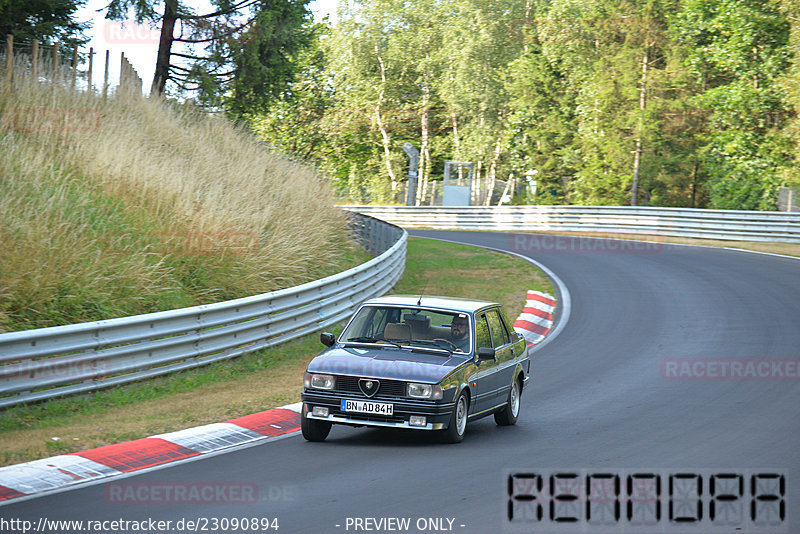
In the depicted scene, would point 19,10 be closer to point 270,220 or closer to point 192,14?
point 192,14

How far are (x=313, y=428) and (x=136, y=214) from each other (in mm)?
7844

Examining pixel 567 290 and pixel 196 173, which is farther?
pixel 567 290

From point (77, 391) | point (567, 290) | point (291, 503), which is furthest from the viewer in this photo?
point (567, 290)

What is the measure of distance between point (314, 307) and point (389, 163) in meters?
49.6

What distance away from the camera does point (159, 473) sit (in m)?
7.77

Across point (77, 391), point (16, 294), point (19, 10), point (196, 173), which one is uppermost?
point (19, 10)

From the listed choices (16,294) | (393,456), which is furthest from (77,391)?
(393,456)

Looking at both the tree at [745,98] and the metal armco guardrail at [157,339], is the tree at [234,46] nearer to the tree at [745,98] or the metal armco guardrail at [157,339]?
the metal armco guardrail at [157,339]

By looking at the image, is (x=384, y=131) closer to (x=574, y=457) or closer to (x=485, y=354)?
(x=485, y=354)

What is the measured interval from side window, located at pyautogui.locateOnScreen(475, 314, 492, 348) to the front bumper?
4.32 feet

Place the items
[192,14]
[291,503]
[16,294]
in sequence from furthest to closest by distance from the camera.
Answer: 1. [192,14]
2. [16,294]
3. [291,503]

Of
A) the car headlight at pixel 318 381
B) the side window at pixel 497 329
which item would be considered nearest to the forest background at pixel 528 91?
the side window at pixel 497 329

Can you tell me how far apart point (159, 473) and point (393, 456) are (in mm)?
2191

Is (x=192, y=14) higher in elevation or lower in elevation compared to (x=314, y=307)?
higher
